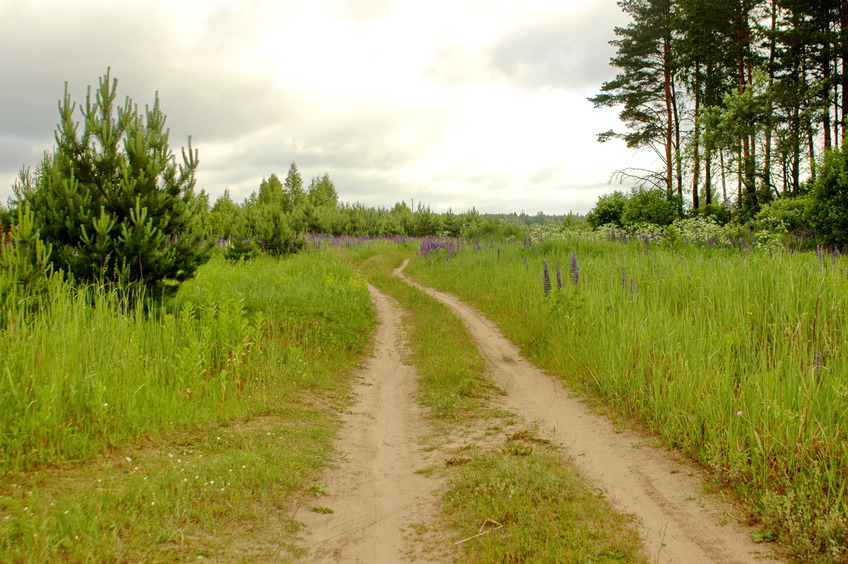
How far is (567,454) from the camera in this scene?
4840 millimetres

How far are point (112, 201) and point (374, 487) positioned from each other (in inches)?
245

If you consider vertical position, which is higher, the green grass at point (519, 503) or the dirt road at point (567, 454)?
the green grass at point (519, 503)

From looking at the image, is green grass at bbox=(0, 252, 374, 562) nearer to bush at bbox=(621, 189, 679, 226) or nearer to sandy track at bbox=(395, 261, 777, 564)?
sandy track at bbox=(395, 261, 777, 564)

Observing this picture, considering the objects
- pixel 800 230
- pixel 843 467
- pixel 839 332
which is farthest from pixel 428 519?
pixel 800 230

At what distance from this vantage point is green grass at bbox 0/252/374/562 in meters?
3.24

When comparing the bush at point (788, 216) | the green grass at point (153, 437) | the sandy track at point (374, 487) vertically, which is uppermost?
the bush at point (788, 216)

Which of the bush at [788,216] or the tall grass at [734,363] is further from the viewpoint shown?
the bush at [788,216]

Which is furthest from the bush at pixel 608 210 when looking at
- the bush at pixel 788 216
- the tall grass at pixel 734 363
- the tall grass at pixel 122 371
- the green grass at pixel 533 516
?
the green grass at pixel 533 516

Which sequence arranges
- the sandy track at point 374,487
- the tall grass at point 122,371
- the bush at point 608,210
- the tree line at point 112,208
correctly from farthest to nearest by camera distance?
1. the bush at point 608,210
2. the tree line at point 112,208
3. the tall grass at point 122,371
4. the sandy track at point 374,487

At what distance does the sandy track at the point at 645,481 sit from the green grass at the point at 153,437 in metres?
2.42

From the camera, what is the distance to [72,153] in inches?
306

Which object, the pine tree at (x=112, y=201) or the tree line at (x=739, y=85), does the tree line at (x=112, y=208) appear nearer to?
the pine tree at (x=112, y=201)

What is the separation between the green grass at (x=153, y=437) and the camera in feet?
10.6

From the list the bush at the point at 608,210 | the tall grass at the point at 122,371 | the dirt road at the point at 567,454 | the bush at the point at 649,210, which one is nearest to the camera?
the dirt road at the point at 567,454
